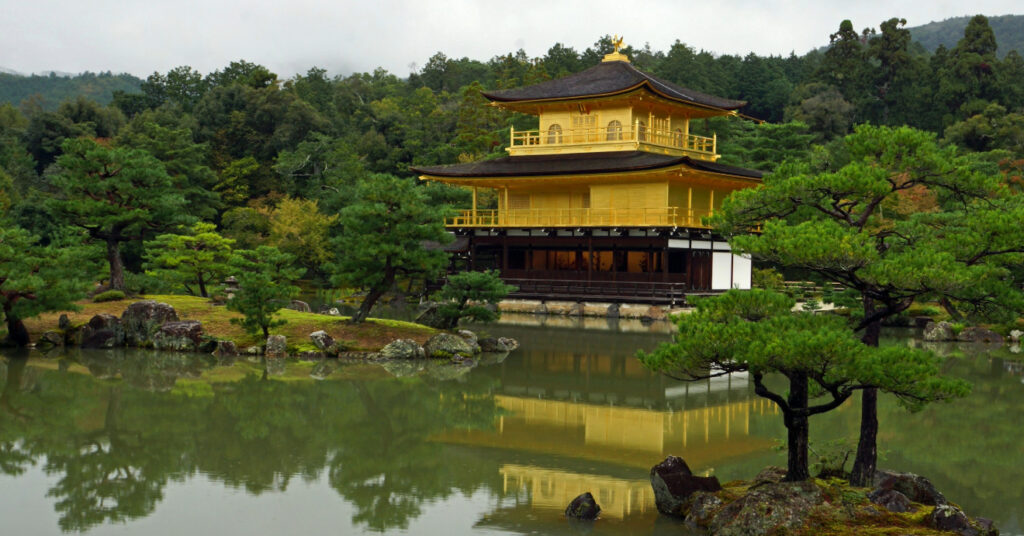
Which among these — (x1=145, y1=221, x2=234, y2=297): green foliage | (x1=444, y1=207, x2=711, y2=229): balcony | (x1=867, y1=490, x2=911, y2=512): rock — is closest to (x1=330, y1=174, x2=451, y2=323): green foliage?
(x1=145, y1=221, x2=234, y2=297): green foliage

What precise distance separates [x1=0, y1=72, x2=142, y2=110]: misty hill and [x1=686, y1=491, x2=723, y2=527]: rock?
106 m

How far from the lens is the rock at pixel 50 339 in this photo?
69.6 feet

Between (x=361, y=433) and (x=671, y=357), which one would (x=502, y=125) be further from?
(x=671, y=357)

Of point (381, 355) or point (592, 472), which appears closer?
point (592, 472)

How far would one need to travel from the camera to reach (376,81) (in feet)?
289

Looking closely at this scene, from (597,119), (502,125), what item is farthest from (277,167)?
(597,119)

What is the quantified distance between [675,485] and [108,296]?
61.2 ft

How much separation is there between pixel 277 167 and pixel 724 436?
38552 mm

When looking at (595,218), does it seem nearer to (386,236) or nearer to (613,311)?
(613,311)

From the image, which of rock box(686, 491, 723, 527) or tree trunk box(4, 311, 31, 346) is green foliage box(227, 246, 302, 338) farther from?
rock box(686, 491, 723, 527)

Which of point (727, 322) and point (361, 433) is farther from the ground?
point (727, 322)

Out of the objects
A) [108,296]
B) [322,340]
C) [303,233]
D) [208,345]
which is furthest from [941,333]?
[303,233]

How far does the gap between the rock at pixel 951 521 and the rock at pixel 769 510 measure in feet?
3.12

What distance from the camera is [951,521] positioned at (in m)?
8.19
